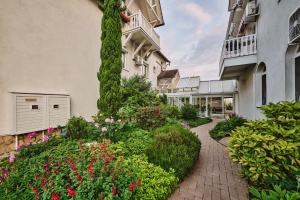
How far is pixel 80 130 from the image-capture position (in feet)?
14.8

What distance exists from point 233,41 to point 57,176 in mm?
9185

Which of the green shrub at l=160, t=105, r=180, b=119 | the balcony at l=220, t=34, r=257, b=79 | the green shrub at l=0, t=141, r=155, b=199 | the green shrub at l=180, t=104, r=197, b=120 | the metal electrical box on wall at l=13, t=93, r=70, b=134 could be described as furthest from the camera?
the green shrub at l=180, t=104, r=197, b=120

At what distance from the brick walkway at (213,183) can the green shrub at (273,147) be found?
0.47 metres

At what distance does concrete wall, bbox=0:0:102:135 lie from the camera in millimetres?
4277

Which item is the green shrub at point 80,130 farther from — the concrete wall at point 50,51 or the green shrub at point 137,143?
the concrete wall at point 50,51

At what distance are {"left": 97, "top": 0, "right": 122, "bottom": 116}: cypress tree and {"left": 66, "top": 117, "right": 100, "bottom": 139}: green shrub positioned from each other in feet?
4.98

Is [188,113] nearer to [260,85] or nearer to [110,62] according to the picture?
[260,85]

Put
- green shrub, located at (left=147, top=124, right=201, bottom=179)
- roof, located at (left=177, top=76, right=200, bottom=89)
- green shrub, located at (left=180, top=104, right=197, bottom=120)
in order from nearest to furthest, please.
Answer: green shrub, located at (left=147, top=124, right=201, bottom=179) → green shrub, located at (left=180, top=104, right=197, bottom=120) → roof, located at (left=177, top=76, right=200, bottom=89)

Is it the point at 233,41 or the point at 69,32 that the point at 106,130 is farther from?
the point at 233,41

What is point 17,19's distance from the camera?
4.53m

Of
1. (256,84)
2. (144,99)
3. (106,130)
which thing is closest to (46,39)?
(106,130)

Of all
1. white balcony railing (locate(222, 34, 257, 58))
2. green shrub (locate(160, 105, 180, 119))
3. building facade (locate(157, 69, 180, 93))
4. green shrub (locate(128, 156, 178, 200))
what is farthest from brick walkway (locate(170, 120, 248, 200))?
building facade (locate(157, 69, 180, 93))

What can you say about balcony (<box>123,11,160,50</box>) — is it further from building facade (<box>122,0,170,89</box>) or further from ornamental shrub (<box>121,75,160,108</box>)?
ornamental shrub (<box>121,75,160,108</box>)

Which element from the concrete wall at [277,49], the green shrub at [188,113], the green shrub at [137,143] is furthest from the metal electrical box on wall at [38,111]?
the green shrub at [188,113]
